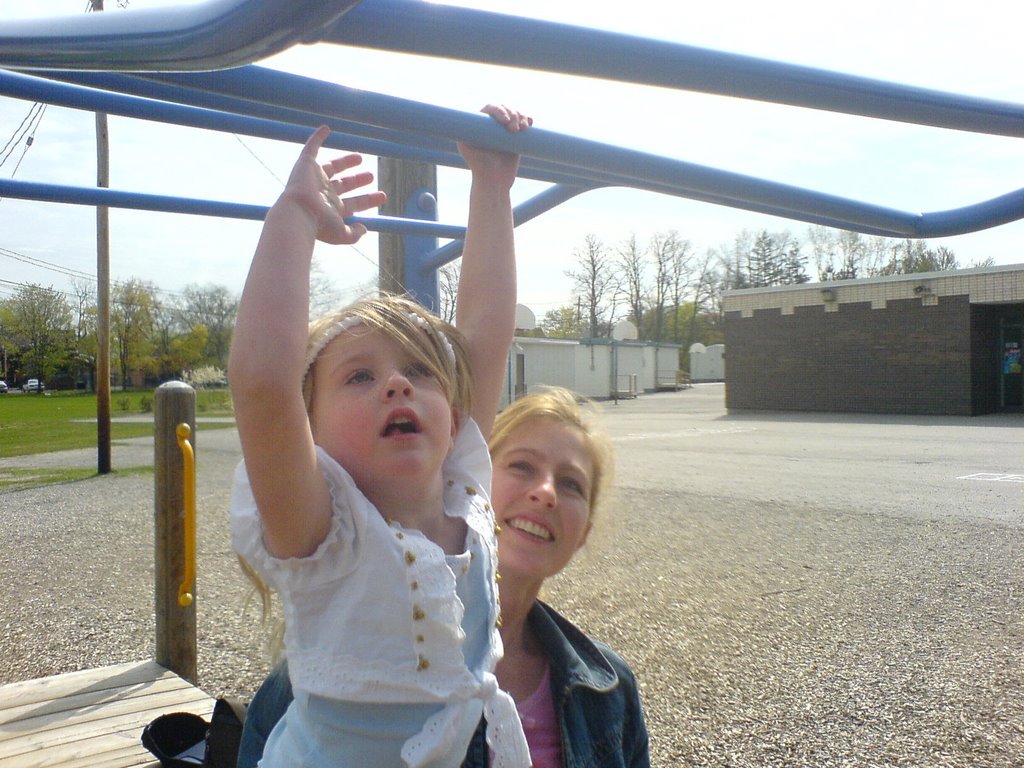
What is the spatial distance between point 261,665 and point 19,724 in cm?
160

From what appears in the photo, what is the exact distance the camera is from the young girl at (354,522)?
0.90 m

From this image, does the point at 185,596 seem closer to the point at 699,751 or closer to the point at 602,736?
the point at 699,751

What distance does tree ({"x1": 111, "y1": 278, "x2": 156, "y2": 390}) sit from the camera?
1331 cm

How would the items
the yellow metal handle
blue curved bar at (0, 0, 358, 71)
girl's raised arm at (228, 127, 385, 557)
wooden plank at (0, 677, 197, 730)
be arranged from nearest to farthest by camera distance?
blue curved bar at (0, 0, 358, 71) → girl's raised arm at (228, 127, 385, 557) → wooden plank at (0, 677, 197, 730) → the yellow metal handle

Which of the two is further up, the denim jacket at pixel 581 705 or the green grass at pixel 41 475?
the denim jacket at pixel 581 705

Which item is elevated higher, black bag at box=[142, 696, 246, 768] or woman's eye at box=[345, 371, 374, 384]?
woman's eye at box=[345, 371, 374, 384]

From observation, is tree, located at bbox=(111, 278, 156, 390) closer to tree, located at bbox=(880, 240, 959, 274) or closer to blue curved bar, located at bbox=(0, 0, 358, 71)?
blue curved bar, located at bbox=(0, 0, 358, 71)

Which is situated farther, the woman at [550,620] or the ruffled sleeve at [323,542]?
the woman at [550,620]

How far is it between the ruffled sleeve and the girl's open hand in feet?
0.89

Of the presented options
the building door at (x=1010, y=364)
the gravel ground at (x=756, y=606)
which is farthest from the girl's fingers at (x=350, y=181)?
the building door at (x=1010, y=364)

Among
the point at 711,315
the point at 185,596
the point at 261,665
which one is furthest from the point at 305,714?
the point at 711,315

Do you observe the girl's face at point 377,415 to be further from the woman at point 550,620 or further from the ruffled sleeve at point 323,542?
the woman at point 550,620

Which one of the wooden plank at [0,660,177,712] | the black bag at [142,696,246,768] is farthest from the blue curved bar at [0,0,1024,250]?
the wooden plank at [0,660,177,712]

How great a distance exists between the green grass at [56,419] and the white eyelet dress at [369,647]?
8.51 m
